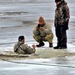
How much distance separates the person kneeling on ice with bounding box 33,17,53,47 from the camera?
17266 mm

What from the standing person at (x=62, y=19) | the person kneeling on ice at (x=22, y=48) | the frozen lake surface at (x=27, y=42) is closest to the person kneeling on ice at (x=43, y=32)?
the standing person at (x=62, y=19)

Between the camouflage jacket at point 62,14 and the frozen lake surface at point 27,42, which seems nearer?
the frozen lake surface at point 27,42

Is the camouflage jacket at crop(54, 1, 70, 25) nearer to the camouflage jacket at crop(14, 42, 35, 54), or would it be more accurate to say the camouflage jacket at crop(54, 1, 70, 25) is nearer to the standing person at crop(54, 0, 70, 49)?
the standing person at crop(54, 0, 70, 49)

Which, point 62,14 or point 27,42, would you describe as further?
point 27,42

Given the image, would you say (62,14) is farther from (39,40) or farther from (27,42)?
(27,42)

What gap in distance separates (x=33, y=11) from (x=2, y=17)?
438 cm

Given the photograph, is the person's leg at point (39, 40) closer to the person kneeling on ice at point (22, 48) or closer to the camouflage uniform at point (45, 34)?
the camouflage uniform at point (45, 34)

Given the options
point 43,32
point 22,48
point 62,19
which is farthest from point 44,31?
point 22,48

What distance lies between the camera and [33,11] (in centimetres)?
3516

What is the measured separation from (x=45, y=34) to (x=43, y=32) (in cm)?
11

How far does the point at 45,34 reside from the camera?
1736 centimetres

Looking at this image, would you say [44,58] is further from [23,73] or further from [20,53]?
[23,73]

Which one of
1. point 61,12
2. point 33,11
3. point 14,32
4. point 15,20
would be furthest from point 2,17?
point 61,12

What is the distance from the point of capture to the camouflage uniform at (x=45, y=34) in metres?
17.3
